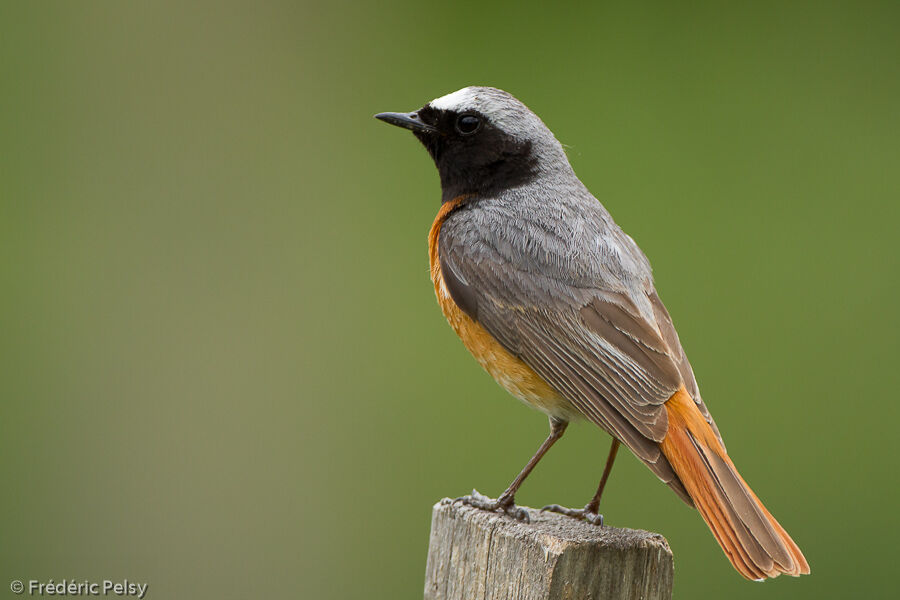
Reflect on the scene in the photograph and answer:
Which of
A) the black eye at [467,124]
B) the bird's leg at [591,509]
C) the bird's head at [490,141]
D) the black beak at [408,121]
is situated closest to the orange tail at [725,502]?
the bird's leg at [591,509]

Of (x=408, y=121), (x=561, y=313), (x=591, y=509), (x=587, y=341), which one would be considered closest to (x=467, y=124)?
(x=408, y=121)

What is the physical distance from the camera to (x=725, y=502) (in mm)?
3322

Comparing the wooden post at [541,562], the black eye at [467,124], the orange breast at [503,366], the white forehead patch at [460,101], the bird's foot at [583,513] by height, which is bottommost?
Result: the bird's foot at [583,513]

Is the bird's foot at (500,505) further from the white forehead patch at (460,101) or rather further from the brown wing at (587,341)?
the white forehead patch at (460,101)

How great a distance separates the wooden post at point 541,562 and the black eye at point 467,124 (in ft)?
5.78

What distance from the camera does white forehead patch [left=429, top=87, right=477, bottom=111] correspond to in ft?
14.8

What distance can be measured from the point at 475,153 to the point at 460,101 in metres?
0.22

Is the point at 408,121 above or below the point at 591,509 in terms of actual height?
above

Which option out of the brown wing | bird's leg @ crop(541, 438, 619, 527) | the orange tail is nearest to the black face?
the brown wing

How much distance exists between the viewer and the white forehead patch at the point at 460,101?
452 centimetres

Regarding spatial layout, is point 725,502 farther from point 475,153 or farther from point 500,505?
point 475,153

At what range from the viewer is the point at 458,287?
419cm

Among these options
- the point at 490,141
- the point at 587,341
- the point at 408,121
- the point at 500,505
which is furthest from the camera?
the point at 408,121

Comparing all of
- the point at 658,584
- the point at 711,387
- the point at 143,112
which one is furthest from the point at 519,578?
the point at 143,112
